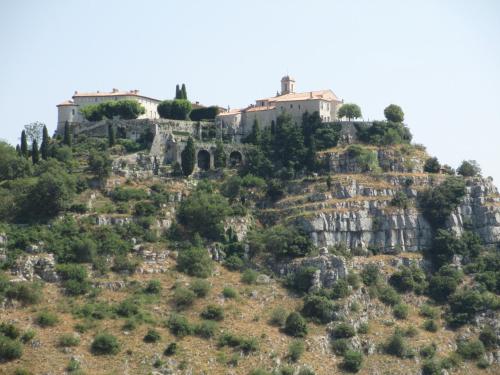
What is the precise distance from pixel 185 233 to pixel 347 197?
16.9m

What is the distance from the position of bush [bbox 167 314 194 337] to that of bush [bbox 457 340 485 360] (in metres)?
24.7

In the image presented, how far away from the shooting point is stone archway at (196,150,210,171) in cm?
13138

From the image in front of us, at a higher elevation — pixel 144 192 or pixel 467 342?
pixel 144 192

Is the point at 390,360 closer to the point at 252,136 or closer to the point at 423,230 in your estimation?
the point at 423,230

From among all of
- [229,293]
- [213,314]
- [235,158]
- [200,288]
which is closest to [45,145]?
[235,158]

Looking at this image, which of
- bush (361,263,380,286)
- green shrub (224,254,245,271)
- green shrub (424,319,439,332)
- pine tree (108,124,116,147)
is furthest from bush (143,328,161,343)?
pine tree (108,124,116,147)

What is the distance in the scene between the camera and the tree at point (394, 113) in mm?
134875

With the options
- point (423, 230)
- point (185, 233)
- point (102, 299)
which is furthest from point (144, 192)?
point (423, 230)

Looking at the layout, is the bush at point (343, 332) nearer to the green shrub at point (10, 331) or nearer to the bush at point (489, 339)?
the bush at point (489, 339)

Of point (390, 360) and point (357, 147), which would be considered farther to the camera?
point (357, 147)

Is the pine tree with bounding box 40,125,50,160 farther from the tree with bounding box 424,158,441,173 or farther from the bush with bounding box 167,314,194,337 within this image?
the tree with bounding box 424,158,441,173

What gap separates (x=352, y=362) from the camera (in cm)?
10544

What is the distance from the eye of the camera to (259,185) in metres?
126

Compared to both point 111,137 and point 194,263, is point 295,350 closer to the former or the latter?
point 194,263
